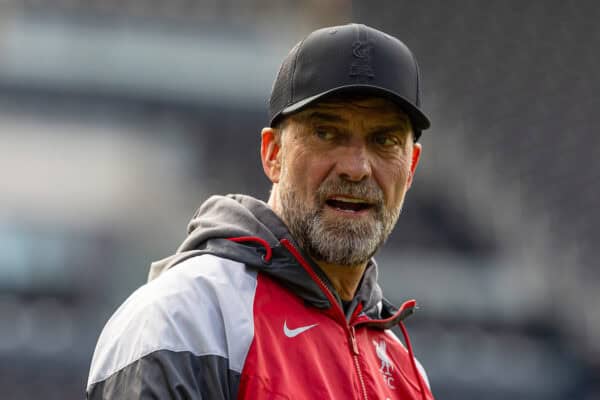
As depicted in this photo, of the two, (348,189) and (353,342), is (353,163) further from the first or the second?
(353,342)

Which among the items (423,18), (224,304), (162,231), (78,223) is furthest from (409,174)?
(423,18)

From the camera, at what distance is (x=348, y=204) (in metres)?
1.93

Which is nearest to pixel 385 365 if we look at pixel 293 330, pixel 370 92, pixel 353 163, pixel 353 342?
pixel 353 342

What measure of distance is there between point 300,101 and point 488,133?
8.88m

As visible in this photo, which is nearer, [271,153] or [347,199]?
[347,199]

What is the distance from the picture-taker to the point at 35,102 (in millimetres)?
10375

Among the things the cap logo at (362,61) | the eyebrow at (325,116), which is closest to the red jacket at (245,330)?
the eyebrow at (325,116)

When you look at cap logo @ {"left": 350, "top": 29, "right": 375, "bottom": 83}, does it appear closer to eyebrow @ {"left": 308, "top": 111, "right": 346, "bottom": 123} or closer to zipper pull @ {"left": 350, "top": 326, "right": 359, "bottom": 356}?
eyebrow @ {"left": 308, "top": 111, "right": 346, "bottom": 123}

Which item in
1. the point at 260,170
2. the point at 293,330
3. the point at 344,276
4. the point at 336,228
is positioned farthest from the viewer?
the point at 260,170

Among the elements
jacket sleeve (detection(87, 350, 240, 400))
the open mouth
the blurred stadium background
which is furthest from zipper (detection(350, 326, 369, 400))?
the blurred stadium background

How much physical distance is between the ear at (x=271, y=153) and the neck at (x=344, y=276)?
0.21 meters

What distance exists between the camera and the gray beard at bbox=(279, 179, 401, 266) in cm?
189

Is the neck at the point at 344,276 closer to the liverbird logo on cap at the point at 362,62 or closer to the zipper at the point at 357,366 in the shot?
the zipper at the point at 357,366

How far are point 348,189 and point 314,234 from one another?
0.35ft
